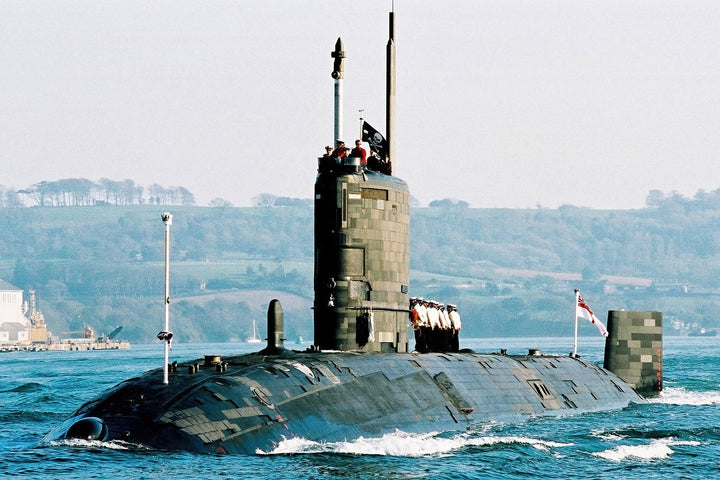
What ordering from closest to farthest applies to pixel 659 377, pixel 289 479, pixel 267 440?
1. pixel 289 479
2. pixel 267 440
3. pixel 659 377

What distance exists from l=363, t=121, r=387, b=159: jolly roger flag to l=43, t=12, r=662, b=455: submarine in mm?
119

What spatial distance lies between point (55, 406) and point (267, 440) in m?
27.0

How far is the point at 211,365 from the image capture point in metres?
30.2

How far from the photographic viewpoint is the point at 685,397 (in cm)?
5147

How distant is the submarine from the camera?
87.0ft

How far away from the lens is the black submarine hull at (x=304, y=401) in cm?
2616

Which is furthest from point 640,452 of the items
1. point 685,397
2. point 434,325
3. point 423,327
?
point 685,397

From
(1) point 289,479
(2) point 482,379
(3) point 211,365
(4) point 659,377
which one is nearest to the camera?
(1) point 289,479

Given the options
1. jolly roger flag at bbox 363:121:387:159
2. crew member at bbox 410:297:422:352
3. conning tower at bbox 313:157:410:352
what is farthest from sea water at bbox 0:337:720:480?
jolly roger flag at bbox 363:121:387:159

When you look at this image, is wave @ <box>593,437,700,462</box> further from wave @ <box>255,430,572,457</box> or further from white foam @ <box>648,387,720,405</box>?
white foam @ <box>648,387,720,405</box>

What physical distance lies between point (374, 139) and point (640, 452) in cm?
1130

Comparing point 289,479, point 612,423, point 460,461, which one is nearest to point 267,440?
point 289,479

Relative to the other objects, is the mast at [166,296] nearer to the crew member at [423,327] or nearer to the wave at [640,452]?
the wave at [640,452]

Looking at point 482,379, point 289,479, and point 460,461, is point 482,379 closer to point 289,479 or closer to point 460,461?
point 460,461
